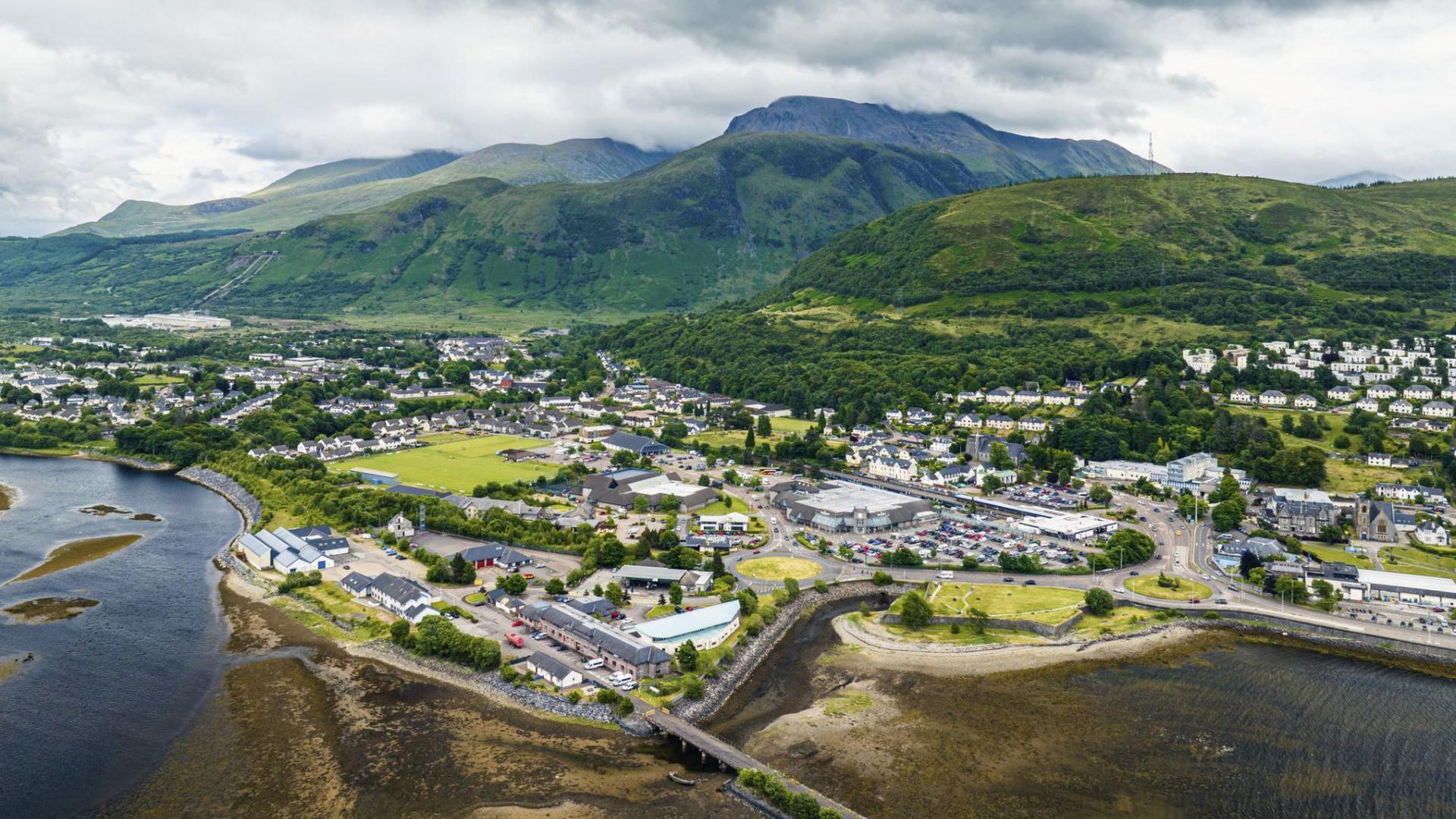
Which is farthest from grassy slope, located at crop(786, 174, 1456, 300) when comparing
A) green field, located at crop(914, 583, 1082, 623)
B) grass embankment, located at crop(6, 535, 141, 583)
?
grass embankment, located at crop(6, 535, 141, 583)

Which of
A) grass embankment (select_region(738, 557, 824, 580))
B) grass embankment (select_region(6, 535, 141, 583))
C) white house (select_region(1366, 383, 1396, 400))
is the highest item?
white house (select_region(1366, 383, 1396, 400))

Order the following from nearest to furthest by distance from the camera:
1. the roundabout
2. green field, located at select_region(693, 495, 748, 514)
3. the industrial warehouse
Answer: the roundabout → the industrial warehouse → green field, located at select_region(693, 495, 748, 514)

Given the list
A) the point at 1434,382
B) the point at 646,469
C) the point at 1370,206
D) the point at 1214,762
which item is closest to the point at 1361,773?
the point at 1214,762

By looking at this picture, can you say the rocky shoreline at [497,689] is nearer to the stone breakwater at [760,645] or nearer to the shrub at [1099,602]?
the stone breakwater at [760,645]

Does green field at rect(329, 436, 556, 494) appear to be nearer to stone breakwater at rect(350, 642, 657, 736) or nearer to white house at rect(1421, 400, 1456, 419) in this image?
stone breakwater at rect(350, 642, 657, 736)

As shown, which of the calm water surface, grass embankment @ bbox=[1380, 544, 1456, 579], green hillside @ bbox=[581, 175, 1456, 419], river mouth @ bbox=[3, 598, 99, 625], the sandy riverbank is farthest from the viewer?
green hillside @ bbox=[581, 175, 1456, 419]

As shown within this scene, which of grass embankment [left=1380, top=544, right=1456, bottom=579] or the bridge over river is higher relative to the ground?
grass embankment [left=1380, top=544, right=1456, bottom=579]

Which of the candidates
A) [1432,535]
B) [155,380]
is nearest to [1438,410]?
[1432,535]
